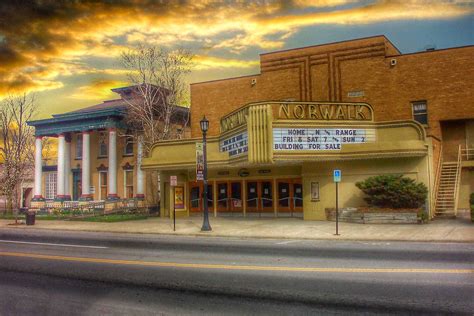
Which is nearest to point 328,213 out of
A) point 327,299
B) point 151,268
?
point 151,268

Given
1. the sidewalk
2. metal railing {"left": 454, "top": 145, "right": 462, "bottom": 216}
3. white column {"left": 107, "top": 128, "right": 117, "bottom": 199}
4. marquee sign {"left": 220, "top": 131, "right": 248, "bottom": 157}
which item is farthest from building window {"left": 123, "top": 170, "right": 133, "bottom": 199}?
metal railing {"left": 454, "top": 145, "right": 462, "bottom": 216}

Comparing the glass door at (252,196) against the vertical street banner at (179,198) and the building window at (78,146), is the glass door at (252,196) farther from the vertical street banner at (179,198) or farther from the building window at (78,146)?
the building window at (78,146)

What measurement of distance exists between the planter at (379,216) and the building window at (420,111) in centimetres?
832

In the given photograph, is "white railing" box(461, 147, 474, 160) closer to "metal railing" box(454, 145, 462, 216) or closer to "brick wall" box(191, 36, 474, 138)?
"metal railing" box(454, 145, 462, 216)

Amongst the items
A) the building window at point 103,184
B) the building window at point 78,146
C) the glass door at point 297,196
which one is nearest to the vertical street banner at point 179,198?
the glass door at point 297,196

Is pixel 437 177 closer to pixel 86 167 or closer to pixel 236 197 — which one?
pixel 236 197

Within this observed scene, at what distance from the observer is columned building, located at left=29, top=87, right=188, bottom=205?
36938 millimetres

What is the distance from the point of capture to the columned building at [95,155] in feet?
121

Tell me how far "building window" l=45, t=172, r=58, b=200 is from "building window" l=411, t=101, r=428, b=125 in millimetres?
33038

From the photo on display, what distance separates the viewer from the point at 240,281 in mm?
8672

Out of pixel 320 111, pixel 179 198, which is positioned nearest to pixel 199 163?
pixel 320 111

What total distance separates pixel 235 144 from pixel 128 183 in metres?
16.5

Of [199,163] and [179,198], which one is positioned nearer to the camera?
[199,163]

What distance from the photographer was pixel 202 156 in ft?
72.1
